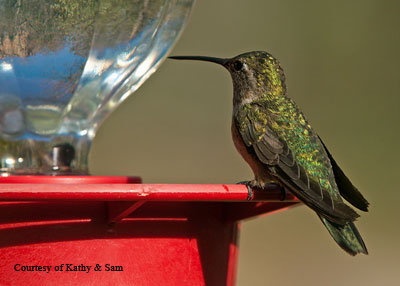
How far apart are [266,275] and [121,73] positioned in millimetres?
3179

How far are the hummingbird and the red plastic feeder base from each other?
0.35 metres

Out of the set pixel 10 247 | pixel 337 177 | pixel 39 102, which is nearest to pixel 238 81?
pixel 337 177

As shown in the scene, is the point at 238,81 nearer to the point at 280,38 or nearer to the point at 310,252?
the point at 310,252

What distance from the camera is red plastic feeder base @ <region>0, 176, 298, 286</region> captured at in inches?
58.6

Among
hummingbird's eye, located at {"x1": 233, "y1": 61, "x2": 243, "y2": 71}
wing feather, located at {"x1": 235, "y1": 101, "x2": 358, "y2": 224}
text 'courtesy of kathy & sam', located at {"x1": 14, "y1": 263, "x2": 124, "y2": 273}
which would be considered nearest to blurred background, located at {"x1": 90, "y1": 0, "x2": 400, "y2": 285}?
hummingbird's eye, located at {"x1": 233, "y1": 61, "x2": 243, "y2": 71}

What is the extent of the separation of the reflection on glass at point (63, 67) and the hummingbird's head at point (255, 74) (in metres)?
0.62

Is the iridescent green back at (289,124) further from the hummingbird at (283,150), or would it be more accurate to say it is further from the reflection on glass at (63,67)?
the reflection on glass at (63,67)

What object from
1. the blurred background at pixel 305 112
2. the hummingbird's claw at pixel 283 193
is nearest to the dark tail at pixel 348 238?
the hummingbird's claw at pixel 283 193

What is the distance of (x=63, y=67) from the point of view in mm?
2264

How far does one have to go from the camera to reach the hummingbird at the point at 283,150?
2.12m

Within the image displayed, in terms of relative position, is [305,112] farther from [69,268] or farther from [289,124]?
[69,268]

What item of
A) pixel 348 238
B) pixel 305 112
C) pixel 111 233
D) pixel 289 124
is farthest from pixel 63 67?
pixel 305 112

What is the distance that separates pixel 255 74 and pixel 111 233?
156 cm

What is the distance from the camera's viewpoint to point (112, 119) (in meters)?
6.10
